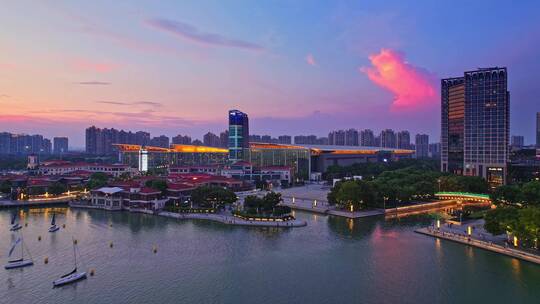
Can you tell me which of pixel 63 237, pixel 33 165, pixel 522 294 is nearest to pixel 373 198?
pixel 522 294

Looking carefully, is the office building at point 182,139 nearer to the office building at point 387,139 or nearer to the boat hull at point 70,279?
the office building at point 387,139

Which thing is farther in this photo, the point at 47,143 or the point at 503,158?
the point at 47,143

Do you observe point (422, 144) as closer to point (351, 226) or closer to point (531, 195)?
point (531, 195)

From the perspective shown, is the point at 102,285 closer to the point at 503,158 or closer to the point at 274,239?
the point at 274,239

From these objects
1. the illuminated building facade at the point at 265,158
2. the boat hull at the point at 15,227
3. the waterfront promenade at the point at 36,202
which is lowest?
the boat hull at the point at 15,227

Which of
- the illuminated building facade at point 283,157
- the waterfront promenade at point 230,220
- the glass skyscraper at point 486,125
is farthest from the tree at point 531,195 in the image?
the illuminated building facade at point 283,157

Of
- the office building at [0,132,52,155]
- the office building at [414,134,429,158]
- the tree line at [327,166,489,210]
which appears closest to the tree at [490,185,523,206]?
the tree line at [327,166,489,210]

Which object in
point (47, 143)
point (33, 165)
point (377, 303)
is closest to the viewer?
point (377, 303)

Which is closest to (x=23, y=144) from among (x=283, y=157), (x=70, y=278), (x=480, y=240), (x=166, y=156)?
(x=166, y=156)
